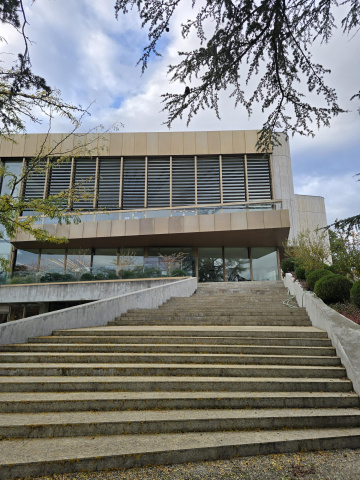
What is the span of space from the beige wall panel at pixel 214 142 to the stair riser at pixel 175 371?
20.1m

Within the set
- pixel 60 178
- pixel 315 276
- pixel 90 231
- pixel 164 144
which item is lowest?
pixel 315 276

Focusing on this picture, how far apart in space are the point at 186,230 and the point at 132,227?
336 centimetres

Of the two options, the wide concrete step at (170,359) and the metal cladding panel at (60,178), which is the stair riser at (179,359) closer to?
the wide concrete step at (170,359)

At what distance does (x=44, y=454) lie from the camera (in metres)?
3.41

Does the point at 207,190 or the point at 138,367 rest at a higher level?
the point at 207,190

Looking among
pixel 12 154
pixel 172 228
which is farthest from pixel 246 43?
pixel 12 154

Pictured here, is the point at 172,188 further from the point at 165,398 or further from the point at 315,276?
the point at 165,398

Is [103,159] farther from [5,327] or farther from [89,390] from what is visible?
[89,390]

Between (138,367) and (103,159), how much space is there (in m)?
21.0

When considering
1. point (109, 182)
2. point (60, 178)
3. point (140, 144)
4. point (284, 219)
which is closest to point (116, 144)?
point (140, 144)

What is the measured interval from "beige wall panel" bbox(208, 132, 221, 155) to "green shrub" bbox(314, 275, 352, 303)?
54.1ft

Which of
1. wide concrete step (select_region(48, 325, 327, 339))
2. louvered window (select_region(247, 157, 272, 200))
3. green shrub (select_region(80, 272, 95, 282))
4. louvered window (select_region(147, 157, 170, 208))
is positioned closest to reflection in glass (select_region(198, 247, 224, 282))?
louvered window (select_region(147, 157, 170, 208))

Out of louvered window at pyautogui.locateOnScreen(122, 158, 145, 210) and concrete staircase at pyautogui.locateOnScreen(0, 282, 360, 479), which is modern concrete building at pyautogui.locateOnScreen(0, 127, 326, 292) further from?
concrete staircase at pyautogui.locateOnScreen(0, 282, 360, 479)

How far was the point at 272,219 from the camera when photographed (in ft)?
60.7
